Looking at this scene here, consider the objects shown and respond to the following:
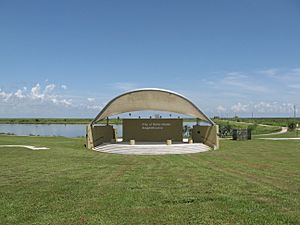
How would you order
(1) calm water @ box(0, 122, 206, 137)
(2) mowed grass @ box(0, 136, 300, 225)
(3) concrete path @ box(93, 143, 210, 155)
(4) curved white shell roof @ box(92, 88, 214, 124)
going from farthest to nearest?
(1) calm water @ box(0, 122, 206, 137), (4) curved white shell roof @ box(92, 88, 214, 124), (3) concrete path @ box(93, 143, 210, 155), (2) mowed grass @ box(0, 136, 300, 225)

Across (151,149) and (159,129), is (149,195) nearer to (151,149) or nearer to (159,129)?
(151,149)

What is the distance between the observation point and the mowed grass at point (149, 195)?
722 centimetres

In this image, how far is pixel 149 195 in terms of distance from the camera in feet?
30.3

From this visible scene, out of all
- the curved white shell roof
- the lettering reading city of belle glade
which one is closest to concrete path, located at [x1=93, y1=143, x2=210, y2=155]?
the curved white shell roof

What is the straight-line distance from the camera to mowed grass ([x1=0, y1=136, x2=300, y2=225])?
7223 mm

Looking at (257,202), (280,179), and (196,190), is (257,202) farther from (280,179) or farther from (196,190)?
(280,179)

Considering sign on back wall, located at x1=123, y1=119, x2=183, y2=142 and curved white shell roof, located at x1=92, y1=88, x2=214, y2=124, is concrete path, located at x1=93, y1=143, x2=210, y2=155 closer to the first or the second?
curved white shell roof, located at x1=92, y1=88, x2=214, y2=124

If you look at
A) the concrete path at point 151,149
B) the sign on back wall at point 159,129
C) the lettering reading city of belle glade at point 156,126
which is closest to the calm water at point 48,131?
the sign on back wall at point 159,129

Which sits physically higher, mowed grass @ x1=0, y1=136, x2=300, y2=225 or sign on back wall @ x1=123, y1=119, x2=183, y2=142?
sign on back wall @ x1=123, y1=119, x2=183, y2=142

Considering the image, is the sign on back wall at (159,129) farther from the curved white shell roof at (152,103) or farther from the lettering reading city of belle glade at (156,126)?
the curved white shell roof at (152,103)

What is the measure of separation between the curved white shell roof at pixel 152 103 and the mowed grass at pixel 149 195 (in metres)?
11.1

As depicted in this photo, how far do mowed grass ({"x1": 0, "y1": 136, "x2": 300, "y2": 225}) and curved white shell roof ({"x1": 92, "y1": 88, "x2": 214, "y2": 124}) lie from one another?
11117mm

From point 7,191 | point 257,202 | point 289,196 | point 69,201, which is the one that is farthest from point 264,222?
point 7,191

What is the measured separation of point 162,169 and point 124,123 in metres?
14.6
